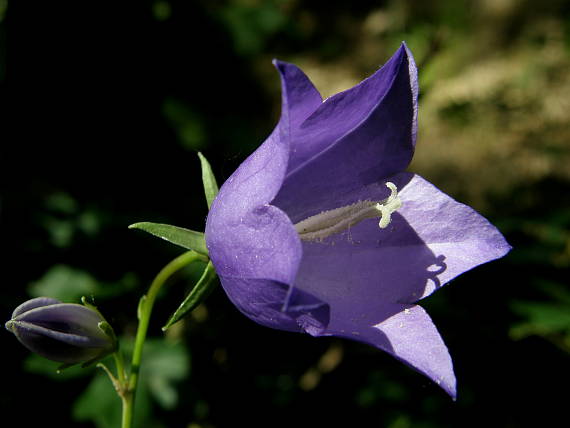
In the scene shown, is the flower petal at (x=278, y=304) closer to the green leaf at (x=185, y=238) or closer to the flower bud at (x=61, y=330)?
the green leaf at (x=185, y=238)

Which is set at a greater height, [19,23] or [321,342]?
[19,23]

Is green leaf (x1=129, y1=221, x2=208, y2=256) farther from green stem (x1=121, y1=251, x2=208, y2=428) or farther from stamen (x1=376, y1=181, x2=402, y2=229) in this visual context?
stamen (x1=376, y1=181, x2=402, y2=229)

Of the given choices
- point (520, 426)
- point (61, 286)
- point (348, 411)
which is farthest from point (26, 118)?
point (520, 426)

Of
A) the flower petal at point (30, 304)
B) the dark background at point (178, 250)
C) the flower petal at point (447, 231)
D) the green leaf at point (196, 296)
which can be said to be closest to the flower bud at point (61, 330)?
the flower petal at point (30, 304)

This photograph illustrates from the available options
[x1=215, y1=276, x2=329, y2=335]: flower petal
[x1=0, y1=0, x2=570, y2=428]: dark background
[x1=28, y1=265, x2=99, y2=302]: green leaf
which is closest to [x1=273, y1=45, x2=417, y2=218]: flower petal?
[x1=215, y1=276, x2=329, y2=335]: flower petal

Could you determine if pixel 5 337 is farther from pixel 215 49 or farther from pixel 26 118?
pixel 215 49
